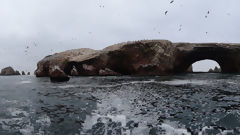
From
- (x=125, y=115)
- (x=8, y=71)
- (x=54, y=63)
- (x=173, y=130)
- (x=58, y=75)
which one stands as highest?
(x=54, y=63)

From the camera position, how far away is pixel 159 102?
53.4ft

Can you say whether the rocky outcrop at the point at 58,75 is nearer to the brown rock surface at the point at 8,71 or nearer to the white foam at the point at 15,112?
the white foam at the point at 15,112

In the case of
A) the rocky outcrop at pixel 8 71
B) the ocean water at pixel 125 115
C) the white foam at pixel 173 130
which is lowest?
the white foam at pixel 173 130

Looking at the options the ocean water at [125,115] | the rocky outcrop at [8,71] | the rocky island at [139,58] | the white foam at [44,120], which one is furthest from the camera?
the rocky outcrop at [8,71]

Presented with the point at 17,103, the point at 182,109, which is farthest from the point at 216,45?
the point at 17,103

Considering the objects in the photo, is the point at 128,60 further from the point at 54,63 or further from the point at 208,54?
the point at 208,54

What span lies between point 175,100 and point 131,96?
3484 mm

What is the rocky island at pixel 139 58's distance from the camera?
4628 cm

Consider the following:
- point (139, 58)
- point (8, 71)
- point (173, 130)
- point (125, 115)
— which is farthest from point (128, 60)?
point (8, 71)

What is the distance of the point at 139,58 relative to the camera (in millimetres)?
46969

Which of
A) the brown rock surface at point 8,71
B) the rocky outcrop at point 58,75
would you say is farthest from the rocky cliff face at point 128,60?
the brown rock surface at point 8,71

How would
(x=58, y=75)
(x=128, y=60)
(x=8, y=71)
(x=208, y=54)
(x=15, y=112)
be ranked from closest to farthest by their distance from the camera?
1. (x=15, y=112)
2. (x=58, y=75)
3. (x=128, y=60)
4. (x=208, y=54)
5. (x=8, y=71)

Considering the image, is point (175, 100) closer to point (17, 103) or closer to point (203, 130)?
point (203, 130)

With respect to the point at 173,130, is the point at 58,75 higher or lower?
higher
